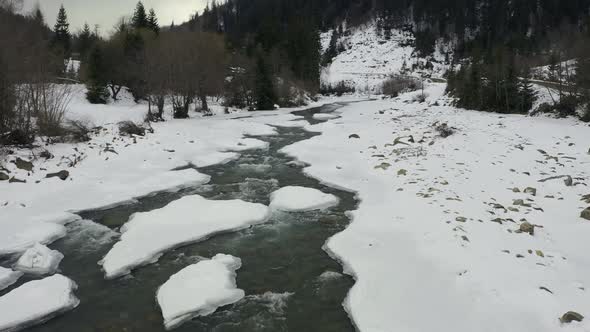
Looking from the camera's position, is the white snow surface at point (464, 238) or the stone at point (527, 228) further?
the stone at point (527, 228)

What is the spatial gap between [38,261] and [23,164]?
308 inches

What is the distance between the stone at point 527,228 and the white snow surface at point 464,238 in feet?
0.60

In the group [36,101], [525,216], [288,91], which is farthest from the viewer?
[288,91]

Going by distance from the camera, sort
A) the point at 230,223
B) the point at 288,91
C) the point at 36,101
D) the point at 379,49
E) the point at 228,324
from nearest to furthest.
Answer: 1. the point at 228,324
2. the point at 230,223
3. the point at 36,101
4. the point at 288,91
5. the point at 379,49

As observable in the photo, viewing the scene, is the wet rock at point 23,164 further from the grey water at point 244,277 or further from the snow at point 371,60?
the snow at point 371,60

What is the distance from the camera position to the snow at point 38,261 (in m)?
7.86

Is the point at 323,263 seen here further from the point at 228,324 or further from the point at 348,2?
the point at 348,2

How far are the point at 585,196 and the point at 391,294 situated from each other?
742cm

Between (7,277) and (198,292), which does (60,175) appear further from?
(198,292)

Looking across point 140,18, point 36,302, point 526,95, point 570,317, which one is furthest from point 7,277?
point 140,18

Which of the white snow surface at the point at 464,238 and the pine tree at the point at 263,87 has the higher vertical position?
the pine tree at the point at 263,87

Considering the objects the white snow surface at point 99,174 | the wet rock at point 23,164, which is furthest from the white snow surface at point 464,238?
the wet rock at point 23,164

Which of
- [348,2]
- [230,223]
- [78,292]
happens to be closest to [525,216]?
[230,223]

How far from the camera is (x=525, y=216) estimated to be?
9477mm
